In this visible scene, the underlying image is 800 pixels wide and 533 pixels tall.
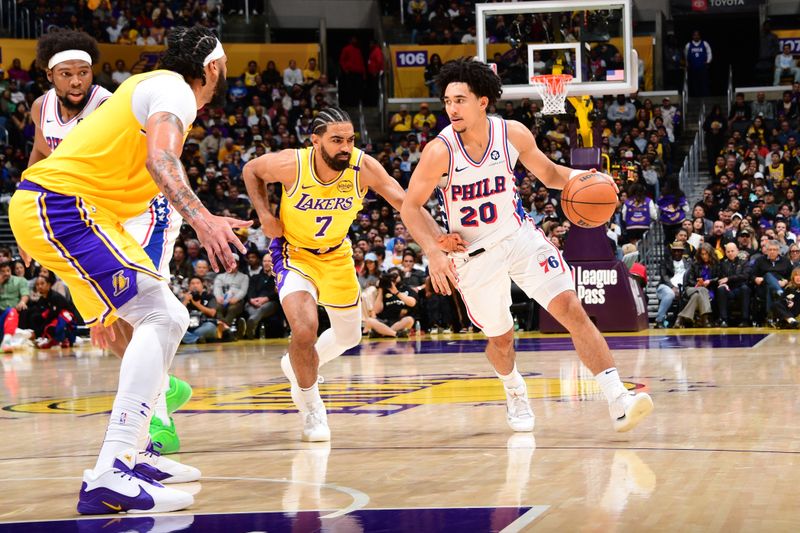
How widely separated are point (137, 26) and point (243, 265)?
33.5 feet

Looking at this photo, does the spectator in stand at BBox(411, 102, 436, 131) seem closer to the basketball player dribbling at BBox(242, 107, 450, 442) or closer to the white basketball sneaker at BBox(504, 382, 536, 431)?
the basketball player dribbling at BBox(242, 107, 450, 442)

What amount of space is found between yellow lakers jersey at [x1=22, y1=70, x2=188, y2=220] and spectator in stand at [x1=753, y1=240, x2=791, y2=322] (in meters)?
12.8

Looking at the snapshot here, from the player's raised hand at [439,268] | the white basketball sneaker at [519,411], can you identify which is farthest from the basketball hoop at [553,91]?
the player's raised hand at [439,268]

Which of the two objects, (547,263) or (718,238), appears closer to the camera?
(547,263)

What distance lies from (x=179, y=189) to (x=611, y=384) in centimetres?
289

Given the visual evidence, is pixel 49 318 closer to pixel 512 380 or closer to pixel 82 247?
pixel 512 380

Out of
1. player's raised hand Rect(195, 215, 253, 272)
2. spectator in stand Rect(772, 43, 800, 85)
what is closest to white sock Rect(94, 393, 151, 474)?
player's raised hand Rect(195, 215, 253, 272)

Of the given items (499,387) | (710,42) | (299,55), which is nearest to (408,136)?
(299,55)

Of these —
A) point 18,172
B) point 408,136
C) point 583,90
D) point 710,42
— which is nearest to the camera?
point 583,90

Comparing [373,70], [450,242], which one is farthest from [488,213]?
→ [373,70]

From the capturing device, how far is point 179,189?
4.07m

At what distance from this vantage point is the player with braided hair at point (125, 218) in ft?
13.7

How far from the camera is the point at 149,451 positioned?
15.9 ft

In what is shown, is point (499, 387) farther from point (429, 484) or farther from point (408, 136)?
point (408, 136)
